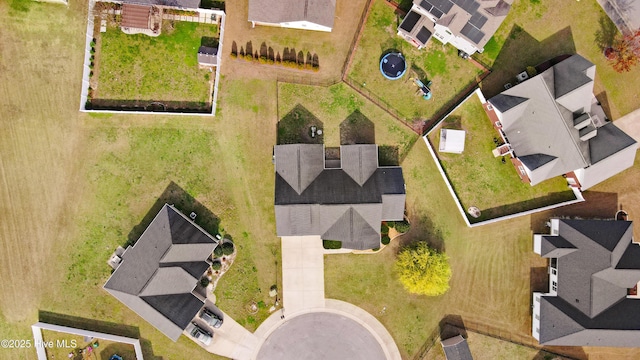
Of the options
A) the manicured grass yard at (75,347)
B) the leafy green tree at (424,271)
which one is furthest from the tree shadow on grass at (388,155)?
the manicured grass yard at (75,347)

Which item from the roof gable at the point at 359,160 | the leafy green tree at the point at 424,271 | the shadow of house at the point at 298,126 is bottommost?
the leafy green tree at the point at 424,271

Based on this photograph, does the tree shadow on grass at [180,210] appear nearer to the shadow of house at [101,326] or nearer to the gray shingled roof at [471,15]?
the shadow of house at [101,326]

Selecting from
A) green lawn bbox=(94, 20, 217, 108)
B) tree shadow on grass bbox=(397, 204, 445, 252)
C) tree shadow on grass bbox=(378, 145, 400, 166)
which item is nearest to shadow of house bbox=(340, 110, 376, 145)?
tree shadow on grass bbox=(378, 145, 400, 166)

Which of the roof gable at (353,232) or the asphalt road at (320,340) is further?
the asphalt road at (320,340)

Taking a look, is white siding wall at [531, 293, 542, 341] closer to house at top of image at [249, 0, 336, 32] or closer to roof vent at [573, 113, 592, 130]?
roof vent at [573, 113, 592, 130]

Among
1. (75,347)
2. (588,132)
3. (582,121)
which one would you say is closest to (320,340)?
(75,347)

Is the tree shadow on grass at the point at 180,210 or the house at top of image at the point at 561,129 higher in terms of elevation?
the house at top of image at the point at 561,129

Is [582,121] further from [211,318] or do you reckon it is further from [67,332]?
[67,332]

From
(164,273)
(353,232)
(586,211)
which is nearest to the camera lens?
(164,273)
